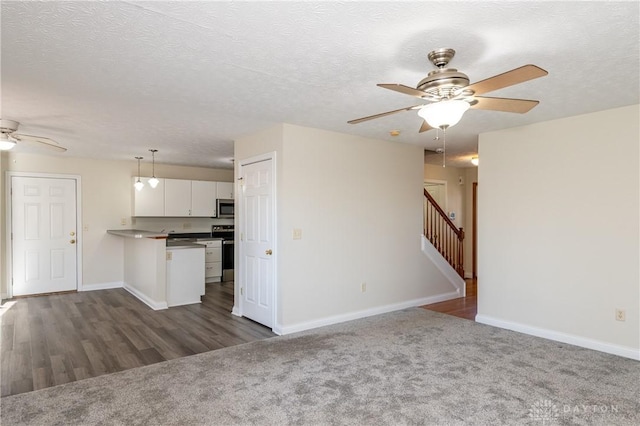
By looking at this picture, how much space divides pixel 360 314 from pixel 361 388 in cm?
201

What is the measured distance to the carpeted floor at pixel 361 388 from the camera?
244 cm

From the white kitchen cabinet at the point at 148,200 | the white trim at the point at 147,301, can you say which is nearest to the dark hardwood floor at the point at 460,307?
the white trim at the point at 147,301

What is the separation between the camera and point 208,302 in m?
5.80

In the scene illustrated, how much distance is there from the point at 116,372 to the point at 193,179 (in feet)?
16.8

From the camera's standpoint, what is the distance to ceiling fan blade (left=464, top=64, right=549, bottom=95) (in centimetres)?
178

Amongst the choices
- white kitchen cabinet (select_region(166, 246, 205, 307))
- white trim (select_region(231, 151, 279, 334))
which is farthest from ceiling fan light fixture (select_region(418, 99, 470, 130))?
white kitchen cabinet (select_region(166, 246, 205, 307))

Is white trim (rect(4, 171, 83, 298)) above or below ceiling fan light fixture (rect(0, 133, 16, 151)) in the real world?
below

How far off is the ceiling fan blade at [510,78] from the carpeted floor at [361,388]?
6.60 ft

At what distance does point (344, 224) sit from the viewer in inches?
186

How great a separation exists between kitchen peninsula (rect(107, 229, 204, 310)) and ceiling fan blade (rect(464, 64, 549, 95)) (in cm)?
455

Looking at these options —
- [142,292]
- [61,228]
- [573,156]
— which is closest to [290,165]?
[573,156]

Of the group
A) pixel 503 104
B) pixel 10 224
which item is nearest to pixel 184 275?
pixel 10 224

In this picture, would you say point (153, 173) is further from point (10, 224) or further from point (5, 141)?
point (5, 141)

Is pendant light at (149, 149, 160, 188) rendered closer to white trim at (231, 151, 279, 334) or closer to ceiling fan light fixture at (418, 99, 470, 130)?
white trim at (231, 151, 279, 334)
